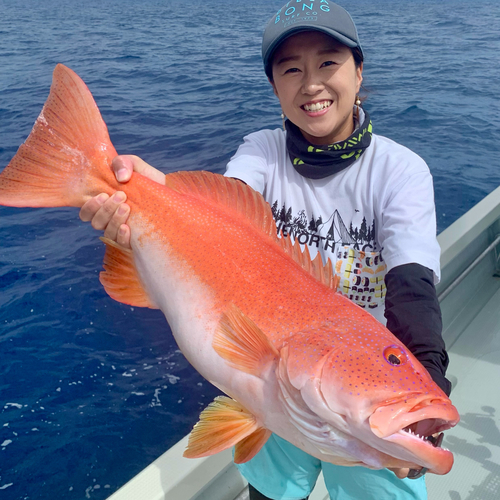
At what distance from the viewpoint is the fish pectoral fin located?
1215 millimetres

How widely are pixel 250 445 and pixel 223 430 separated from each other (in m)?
0.12

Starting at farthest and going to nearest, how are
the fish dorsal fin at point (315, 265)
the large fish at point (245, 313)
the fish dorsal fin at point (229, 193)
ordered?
the fish dorsal fin at point (229, 193) < the fish dorsal fin at point (315, 265) < the large fish at point (245, 313)

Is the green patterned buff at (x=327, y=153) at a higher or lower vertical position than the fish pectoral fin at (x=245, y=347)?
higher

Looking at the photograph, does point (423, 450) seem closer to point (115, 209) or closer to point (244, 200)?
point (244, 200)

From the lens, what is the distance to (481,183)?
780 cm

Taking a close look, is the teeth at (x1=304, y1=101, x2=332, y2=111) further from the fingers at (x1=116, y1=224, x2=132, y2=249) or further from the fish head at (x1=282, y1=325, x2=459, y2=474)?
the fish head at (x1=282, y1=325, x2=459, y2=474)

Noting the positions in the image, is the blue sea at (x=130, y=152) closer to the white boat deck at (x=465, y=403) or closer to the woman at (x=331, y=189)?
the white boat deck at (x=465, y=403)

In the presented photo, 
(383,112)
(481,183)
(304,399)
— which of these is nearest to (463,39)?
(383,112)

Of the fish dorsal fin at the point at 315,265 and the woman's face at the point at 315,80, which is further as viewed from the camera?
the woman's face at the point at 315,80

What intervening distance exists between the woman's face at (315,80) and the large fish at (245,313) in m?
0.47

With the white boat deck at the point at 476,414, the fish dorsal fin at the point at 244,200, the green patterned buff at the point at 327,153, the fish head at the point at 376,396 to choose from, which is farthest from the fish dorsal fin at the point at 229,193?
the white boat deck at the point at 476,414

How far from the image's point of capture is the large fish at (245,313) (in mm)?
1047

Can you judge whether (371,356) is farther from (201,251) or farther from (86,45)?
(86,45)

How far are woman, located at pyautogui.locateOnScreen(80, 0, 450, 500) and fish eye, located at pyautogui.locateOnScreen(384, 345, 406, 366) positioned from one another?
1.12 ft
